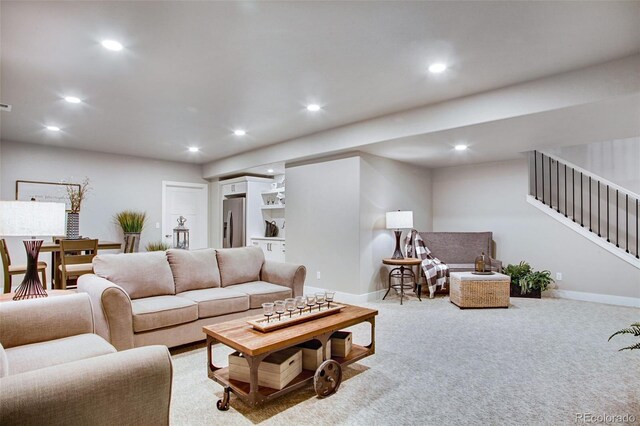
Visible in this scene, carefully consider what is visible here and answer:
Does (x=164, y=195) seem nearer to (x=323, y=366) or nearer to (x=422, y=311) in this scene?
(x=422, y=311)

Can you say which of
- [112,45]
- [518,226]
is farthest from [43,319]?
[518,226]

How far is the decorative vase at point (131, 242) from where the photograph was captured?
629cm

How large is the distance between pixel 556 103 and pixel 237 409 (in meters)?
3.67

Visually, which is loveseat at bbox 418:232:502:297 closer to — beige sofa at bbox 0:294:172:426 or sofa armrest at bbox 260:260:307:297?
sofa armrest at bbox 260:260:307:297

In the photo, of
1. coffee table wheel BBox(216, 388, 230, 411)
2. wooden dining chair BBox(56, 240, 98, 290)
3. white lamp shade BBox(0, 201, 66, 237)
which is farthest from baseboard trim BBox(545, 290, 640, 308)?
wooden dining chair BBox(56, 240, 98, 290)

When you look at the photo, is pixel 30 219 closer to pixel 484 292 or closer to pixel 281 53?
pixel 281 53

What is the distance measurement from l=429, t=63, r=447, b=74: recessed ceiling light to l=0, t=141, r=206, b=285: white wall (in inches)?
239

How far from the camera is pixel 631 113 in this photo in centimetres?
336

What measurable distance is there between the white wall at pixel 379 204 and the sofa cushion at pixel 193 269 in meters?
2.22

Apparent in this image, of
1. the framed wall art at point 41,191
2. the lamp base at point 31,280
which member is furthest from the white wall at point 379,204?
the framed wall art at point 41,191

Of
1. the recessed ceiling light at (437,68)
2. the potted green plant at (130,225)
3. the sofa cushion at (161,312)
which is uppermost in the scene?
the recessed ceiling light at (437,68)

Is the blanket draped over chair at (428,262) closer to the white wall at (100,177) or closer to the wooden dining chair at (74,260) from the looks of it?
the wooden dining chair at (74,260)

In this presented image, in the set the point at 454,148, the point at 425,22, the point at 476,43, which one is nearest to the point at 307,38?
the point at 425,22

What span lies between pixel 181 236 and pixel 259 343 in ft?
20.1
